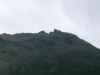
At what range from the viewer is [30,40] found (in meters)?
191

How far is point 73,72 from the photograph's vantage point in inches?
5094

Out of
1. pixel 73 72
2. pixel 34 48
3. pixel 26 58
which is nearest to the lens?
pixel 73 72

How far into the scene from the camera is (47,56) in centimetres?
15700

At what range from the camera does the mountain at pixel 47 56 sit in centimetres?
13380

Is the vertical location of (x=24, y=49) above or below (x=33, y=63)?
above

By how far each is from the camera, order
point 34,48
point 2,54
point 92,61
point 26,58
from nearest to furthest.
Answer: point 92,61, point 26,58, point 2,54, point 34,48

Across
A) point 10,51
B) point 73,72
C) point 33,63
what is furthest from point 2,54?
point 73,72

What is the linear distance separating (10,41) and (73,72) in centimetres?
7307

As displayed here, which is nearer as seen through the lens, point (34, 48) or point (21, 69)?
point (21, 69)

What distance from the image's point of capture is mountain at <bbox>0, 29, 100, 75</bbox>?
134m

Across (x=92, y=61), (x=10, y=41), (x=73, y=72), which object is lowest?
(x=73, y=72)

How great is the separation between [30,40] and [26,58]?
41130mm

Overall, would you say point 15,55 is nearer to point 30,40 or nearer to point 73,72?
point 30,40

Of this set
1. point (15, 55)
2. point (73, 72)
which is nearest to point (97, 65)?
point (73, 72)
